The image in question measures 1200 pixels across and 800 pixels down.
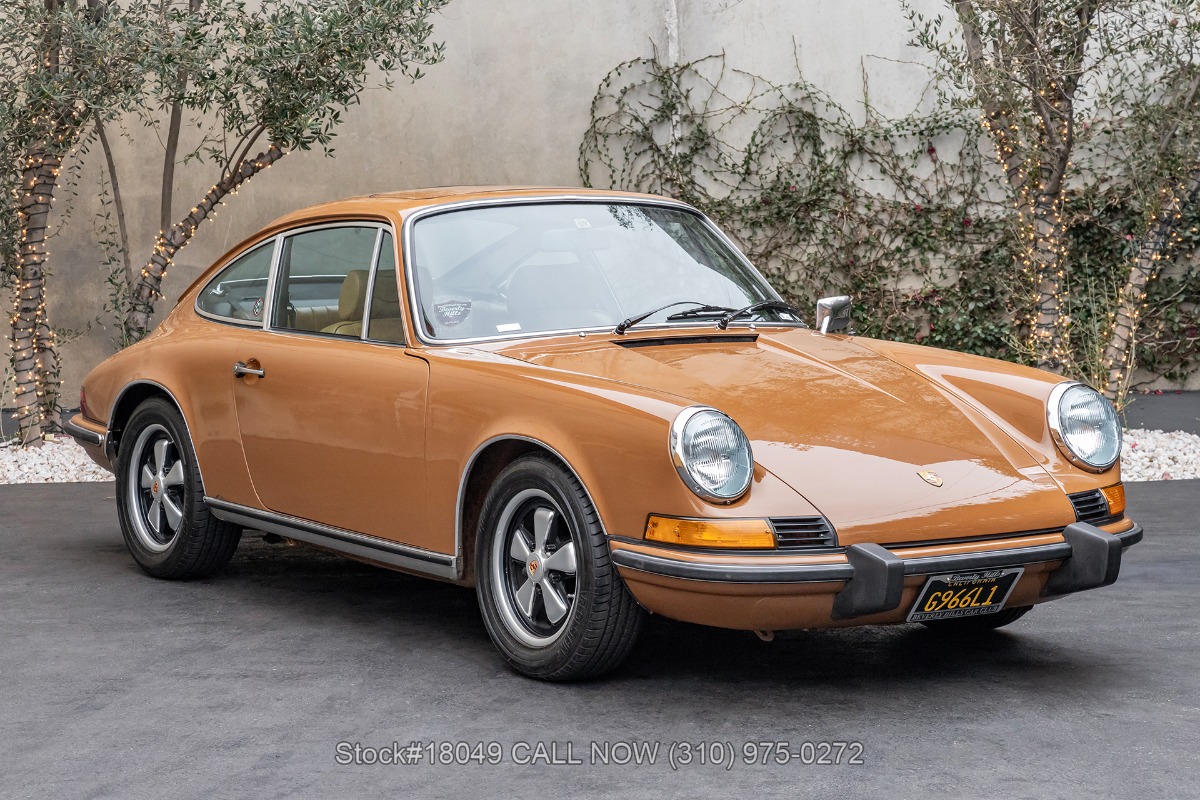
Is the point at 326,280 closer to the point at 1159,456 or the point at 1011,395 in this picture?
the point at 1011,395

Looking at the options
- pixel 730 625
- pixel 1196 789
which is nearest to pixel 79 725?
pixel 730 625

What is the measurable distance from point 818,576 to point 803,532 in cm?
13

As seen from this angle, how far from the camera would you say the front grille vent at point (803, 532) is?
142 inches

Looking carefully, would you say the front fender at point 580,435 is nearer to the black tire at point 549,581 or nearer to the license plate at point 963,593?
the black tire at point 549,581

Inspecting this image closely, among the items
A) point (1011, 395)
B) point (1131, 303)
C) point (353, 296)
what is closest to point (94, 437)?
point (353, 296)

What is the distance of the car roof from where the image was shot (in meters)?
4.93

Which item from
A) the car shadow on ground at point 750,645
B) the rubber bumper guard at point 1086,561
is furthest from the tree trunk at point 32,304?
the rubber bumper guard at point 1086,561

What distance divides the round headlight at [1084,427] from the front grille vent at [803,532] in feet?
3.13

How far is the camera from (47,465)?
915 centimetres

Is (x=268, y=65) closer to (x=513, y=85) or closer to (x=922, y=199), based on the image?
(x=513, y=85)

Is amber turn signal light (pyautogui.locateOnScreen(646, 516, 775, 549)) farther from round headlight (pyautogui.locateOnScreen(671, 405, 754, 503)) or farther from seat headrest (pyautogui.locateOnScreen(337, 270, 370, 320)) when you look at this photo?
seat headrest (pyautogui.locateOnScreen(337, 270, 370, 320))

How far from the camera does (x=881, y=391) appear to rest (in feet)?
14.0

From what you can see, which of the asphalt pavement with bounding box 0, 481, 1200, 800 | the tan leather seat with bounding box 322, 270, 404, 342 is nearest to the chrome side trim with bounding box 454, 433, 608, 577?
the asphalt pavement with bounding box 0, 481, 1200, 800

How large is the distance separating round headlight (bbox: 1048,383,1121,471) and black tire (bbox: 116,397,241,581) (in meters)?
3.17
